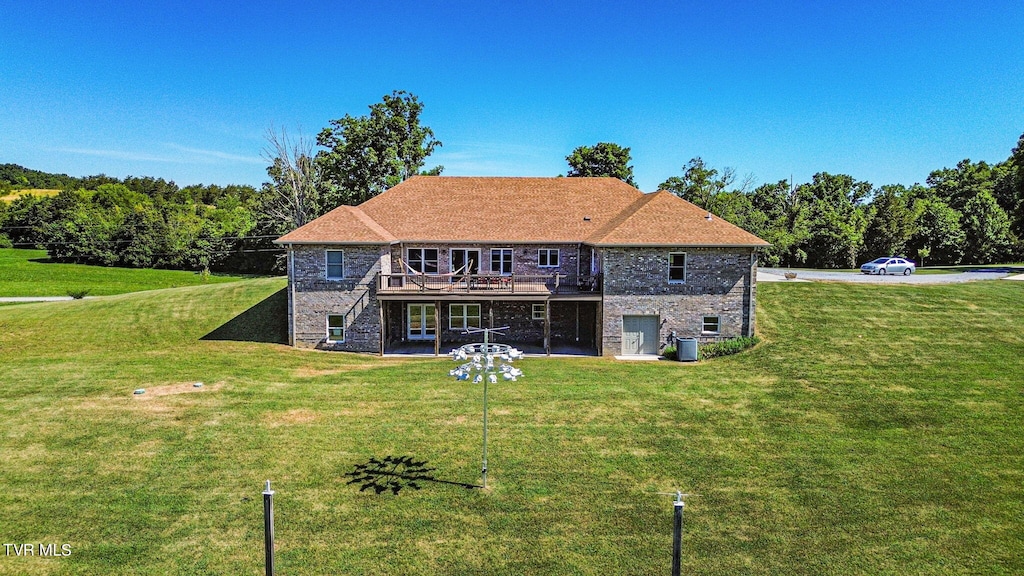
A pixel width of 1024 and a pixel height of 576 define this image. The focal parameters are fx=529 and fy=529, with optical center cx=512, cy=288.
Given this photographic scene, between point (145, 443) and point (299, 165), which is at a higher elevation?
point (299, 165)

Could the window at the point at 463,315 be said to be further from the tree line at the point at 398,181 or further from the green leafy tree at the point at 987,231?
the green leafy tree at the point at 987,231

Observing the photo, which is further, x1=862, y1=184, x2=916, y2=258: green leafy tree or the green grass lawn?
x1=862, y1=184, x2=916, y2=258: green leafy tree

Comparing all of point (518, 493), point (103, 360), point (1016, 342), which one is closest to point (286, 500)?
point (518, 493)

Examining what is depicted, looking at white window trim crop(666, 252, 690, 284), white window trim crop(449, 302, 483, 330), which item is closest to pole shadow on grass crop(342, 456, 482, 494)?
white window trim crop(449, 302, 483, 330)

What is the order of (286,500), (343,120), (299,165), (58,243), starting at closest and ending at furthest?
(286,500) → (343,120) → (299,165) → (58,243)

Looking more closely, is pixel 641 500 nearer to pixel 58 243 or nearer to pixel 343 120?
pixel 343 120

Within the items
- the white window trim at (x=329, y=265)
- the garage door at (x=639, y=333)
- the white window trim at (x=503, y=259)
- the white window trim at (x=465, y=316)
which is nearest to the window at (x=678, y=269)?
the garage door at (x=639, y=333)

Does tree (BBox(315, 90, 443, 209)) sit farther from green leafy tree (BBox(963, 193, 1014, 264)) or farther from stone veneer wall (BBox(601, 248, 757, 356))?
green leafy tree (BBox(963, 193, 1014, 264))
